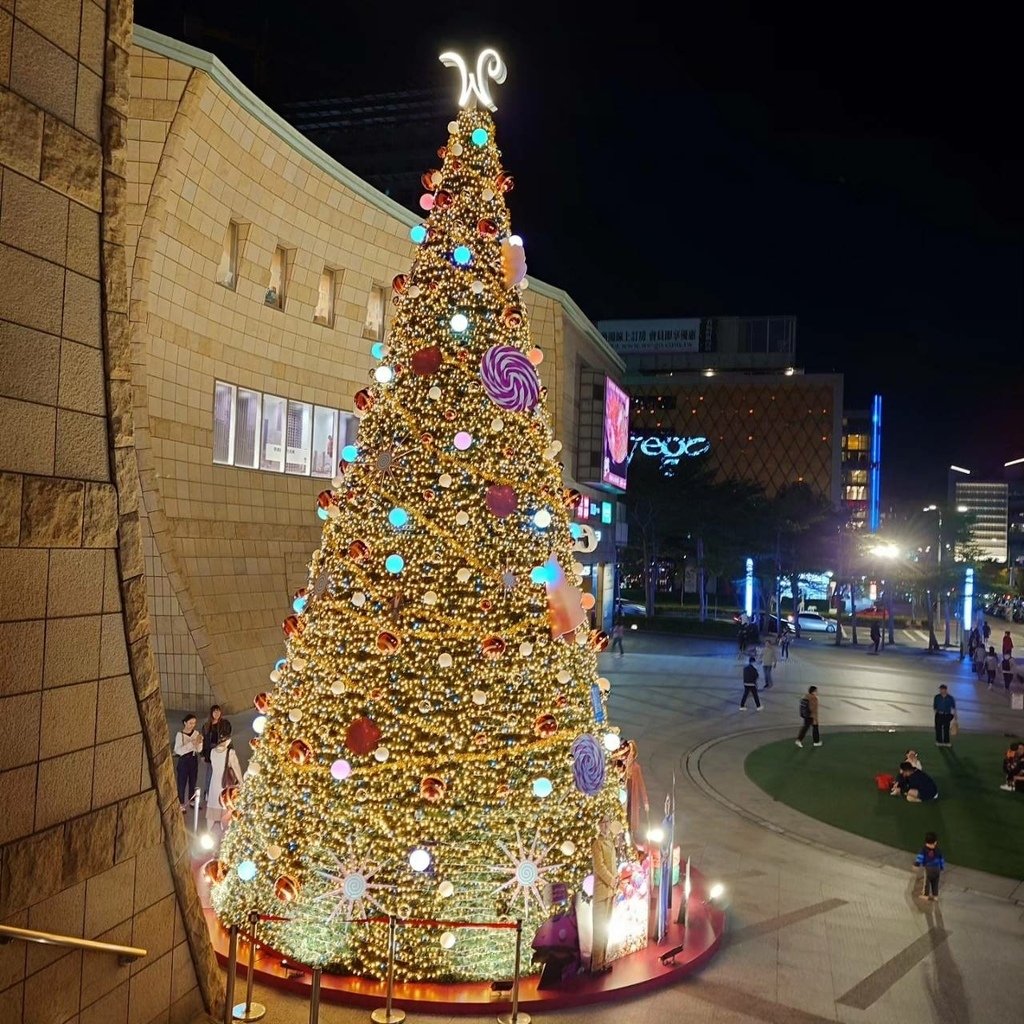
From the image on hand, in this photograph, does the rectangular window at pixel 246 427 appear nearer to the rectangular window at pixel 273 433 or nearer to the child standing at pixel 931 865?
the rectangular window at pixel 273 433

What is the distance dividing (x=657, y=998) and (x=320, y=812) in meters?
3.25

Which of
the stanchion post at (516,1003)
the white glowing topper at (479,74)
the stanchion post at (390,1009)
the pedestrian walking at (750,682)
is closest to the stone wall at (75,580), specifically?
the stanchion post at (390,1009)

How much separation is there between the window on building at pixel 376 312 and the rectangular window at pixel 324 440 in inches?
106

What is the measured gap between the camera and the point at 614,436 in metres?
40.7

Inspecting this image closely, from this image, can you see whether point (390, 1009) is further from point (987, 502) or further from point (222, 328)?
point (987, 502)

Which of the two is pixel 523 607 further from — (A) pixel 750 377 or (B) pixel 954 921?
(A) pixel 750 377

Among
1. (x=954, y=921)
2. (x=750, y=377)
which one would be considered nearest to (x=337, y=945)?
(x=954, y=921)

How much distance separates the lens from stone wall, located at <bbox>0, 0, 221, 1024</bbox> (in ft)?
16.2

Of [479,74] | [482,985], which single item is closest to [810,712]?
[482,985]

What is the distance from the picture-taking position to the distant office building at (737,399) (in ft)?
302

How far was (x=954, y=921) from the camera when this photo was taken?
9516 millimetres

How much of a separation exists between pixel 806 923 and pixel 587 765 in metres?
3.44

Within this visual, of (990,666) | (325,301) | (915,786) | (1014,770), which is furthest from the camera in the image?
(990,666)

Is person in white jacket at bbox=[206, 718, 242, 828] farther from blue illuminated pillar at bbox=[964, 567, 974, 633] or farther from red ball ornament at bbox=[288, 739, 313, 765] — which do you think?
blue illuminated pillar at bbox=[964, 567, 974, 633]
